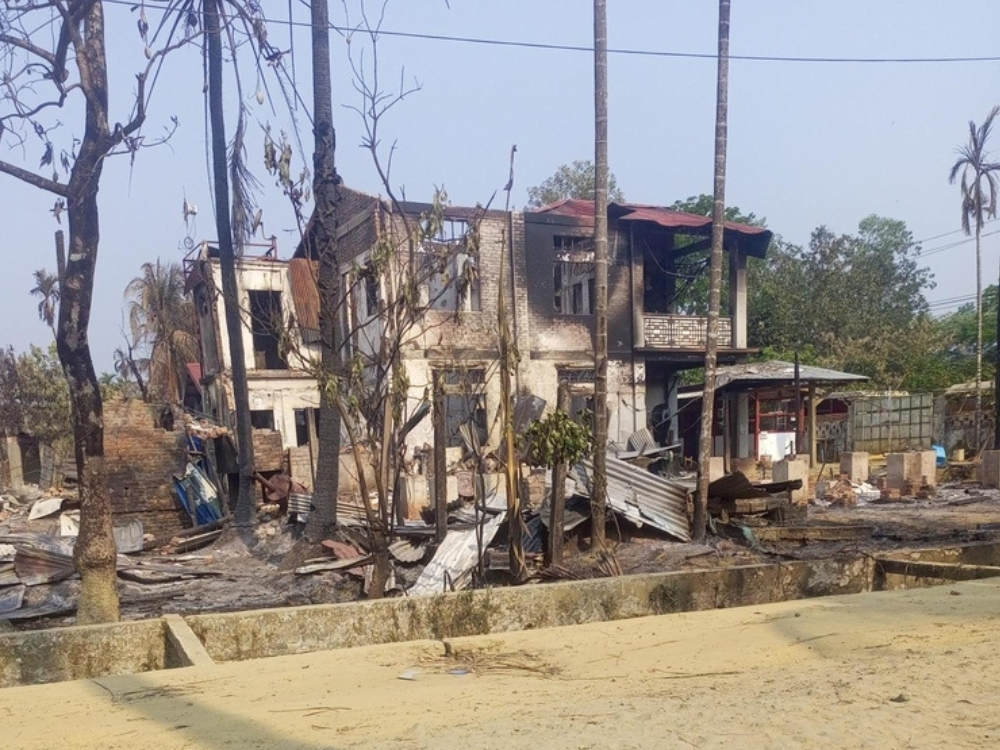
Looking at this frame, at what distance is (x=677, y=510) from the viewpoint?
12.1 meters

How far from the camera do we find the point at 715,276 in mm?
12562

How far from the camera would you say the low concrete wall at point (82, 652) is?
19.2 ft

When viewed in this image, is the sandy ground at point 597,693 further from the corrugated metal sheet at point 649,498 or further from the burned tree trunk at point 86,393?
the corrugated metal sheet at point 649,498

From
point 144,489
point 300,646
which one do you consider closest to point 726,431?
point 144,489

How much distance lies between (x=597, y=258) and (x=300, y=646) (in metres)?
6.89

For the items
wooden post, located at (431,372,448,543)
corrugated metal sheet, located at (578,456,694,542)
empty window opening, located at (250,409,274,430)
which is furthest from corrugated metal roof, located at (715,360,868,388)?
wooden post, located at (431,372,448,543)

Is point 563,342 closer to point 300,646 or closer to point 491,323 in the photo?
point 491,323

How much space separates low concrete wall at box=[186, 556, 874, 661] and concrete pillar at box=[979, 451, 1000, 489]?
13.0 metres

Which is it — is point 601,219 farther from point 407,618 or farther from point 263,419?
point 263,419

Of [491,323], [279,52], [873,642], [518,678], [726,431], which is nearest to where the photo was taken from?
[518,678]

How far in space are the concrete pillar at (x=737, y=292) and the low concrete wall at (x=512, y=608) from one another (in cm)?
1445

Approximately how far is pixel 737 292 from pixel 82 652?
756 inches

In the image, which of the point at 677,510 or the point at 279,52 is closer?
the point at 279,52

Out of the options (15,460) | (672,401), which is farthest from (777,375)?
(15,460)
